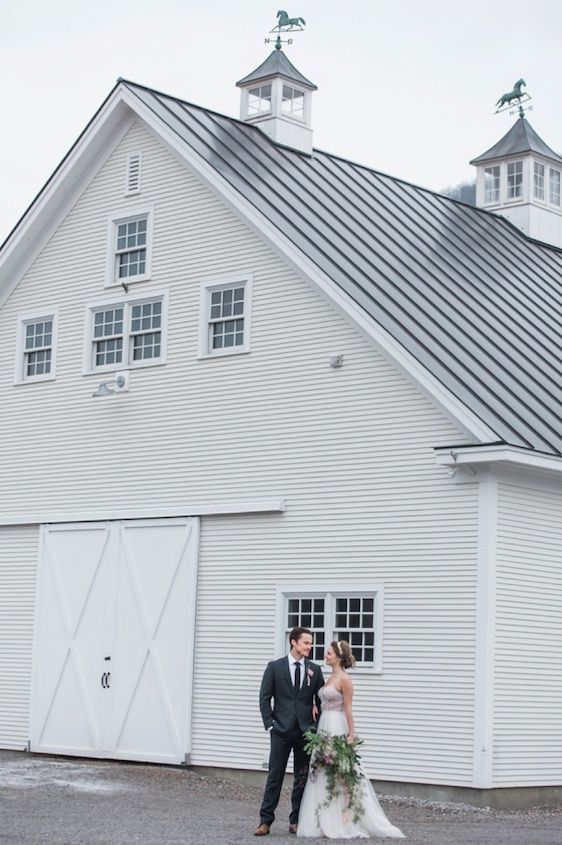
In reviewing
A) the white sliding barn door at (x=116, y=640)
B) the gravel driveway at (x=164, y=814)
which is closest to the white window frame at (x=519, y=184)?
the white sliding barn door at (x=116, y=640)

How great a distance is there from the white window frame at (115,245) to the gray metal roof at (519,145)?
11018mm

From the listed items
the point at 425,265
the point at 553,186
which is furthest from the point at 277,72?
the point at 553,186

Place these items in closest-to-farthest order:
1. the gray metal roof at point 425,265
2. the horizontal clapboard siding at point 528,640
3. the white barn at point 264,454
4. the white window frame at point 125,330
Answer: the horizontal clapboard siding at point 528,640
the white barn at point 264,454
the gray metal roof at point 425,265
the white window frame at point 125,330

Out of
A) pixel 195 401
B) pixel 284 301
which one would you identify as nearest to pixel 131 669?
pixel 195 401

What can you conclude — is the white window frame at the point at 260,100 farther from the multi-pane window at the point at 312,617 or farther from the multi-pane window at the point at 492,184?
the multi-pane window at the point at 312,617

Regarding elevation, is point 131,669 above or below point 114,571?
below

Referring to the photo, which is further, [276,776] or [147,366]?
[147,366]

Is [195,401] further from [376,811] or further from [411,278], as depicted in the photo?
[376,811]

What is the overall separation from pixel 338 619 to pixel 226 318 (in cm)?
498

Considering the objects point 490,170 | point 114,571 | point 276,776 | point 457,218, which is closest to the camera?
point 276,776

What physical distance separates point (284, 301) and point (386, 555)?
4.12 meters

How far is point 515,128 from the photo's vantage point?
3375cm

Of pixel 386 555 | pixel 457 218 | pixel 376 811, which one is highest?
pixel 457 218

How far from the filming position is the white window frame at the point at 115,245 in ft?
80.2
